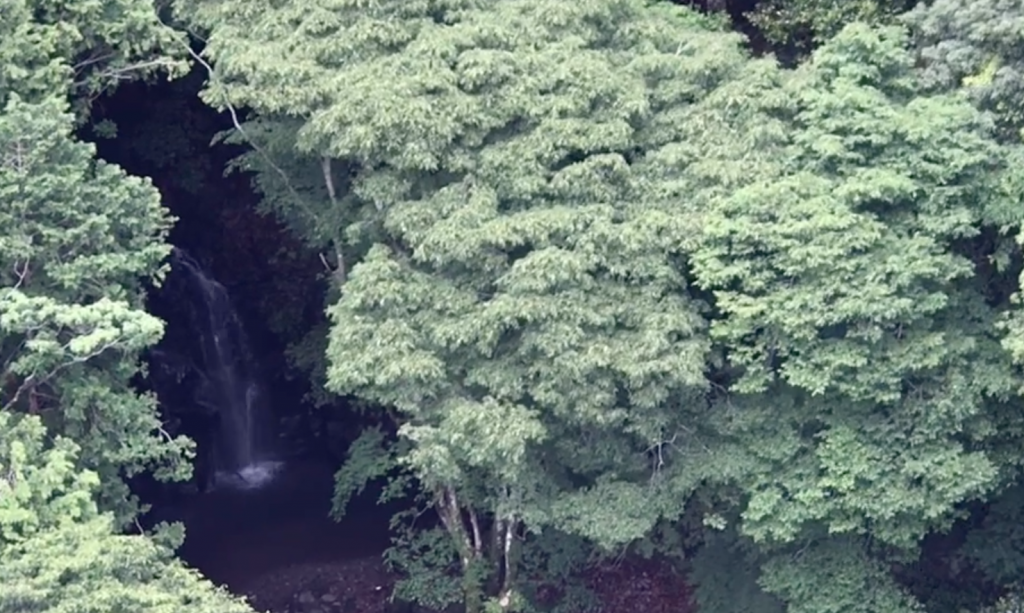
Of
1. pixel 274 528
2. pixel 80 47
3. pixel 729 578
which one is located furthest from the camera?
pixel 274 528

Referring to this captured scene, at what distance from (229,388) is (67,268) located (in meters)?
8.63

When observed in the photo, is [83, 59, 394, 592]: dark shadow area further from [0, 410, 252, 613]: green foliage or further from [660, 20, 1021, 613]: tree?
[0, 410, 252, 613]: green foliage

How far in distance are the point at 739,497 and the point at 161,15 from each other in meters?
8.02

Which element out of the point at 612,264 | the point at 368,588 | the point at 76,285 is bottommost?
the point at 368,588

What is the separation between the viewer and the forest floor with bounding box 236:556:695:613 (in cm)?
1698

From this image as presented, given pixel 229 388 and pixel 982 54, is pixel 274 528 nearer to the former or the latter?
pixel 229 388

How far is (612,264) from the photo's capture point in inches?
525

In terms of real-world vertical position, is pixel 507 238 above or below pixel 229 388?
above

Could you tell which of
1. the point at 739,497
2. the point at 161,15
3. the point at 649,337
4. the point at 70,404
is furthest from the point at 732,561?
the point at 161,15

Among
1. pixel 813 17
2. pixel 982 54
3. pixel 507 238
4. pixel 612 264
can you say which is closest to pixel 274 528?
pixel 507 238

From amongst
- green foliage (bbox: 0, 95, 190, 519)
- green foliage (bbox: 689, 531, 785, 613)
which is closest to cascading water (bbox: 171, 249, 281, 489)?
green foliage (bbox: 0, 95, 190, 519)

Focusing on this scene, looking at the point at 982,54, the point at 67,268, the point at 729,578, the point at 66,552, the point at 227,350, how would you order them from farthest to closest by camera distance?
1. the point at 227,350
2. the point at 729,578
3. the point at 982,54
4. the point at 67,268
5. the point at 66,552

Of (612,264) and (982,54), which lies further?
(982,54)

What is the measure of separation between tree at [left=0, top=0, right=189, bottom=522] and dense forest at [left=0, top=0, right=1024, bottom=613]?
0.03m
